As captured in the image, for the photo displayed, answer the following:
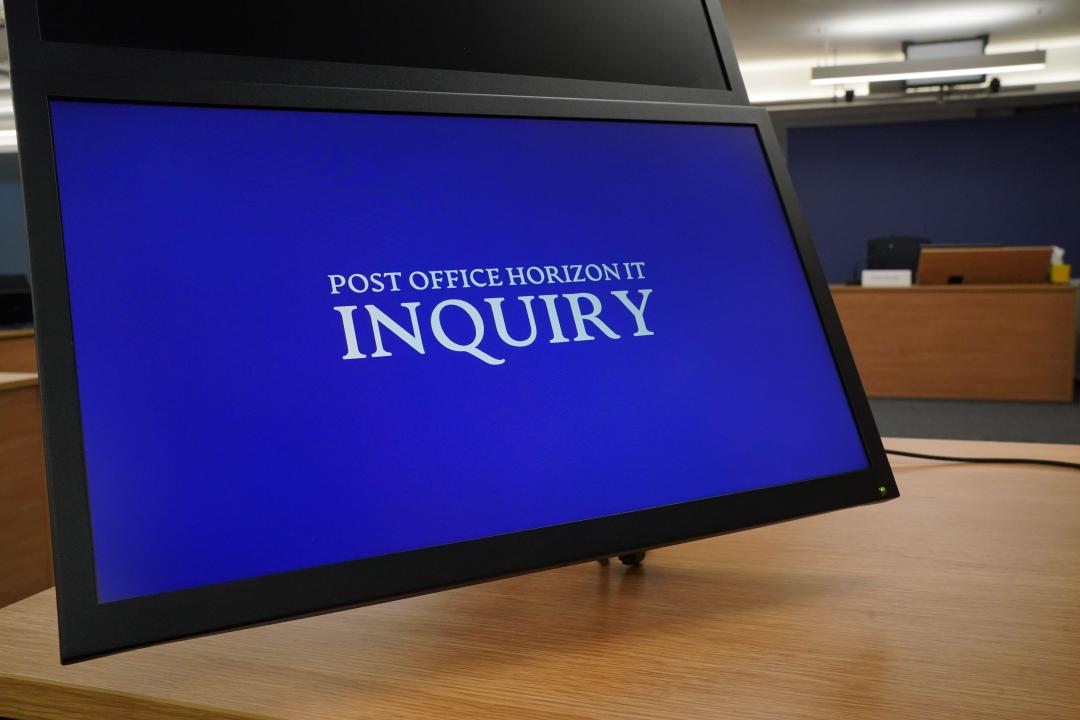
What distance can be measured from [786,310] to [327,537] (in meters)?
0.30

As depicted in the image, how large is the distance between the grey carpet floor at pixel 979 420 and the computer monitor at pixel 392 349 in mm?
4370

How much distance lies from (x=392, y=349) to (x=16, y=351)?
4.62 m

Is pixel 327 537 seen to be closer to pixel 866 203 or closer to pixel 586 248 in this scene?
pixel 586 248

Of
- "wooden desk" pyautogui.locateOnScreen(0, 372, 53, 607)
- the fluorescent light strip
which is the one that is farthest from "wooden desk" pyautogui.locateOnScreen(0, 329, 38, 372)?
the fluorescent light strip

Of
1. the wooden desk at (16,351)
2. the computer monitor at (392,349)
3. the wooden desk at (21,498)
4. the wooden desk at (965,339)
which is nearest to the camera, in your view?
the computer monitor at (392,349)

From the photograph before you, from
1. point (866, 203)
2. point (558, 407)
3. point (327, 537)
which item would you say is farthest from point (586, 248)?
point (866, 203)

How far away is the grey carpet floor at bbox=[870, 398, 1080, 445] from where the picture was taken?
15.4 ft

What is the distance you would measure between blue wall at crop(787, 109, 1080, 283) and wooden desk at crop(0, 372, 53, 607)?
7.93 m

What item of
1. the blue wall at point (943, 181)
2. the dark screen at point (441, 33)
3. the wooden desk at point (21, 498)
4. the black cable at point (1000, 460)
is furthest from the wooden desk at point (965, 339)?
the dark screen at point (441, 33)

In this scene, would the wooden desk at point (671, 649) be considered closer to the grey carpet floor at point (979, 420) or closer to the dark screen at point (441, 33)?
the dark screen at point (441, 33)

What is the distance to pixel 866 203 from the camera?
31.3 ft

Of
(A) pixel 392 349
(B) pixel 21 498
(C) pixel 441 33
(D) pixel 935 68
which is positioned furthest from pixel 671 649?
(D) pixel 935 68

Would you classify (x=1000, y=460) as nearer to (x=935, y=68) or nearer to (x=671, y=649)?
(x=671, y=649)

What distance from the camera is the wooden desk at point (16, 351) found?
418 cm
